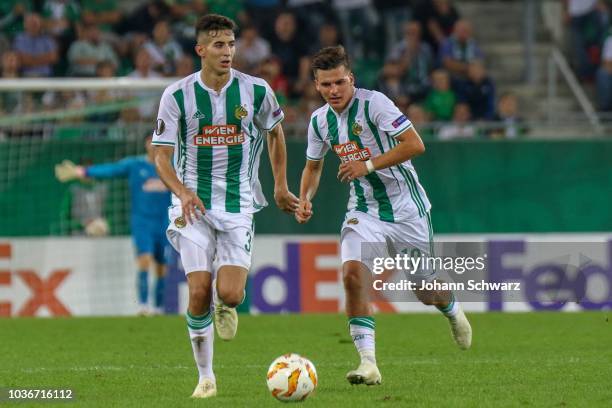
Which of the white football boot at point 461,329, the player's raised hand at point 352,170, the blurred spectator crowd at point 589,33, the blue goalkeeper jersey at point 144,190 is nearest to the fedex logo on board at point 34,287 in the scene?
the blue goalkeeper jersey at point 144,190

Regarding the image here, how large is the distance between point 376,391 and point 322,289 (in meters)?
7.58

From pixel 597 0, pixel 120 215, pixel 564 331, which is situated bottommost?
pixel 564 331

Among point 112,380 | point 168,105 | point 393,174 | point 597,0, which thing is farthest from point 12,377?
point 597,0

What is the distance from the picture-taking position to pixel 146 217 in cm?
1608

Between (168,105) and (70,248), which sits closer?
(168,105)

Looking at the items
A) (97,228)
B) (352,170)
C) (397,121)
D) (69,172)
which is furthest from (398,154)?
(97,228)

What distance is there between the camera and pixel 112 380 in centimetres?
936

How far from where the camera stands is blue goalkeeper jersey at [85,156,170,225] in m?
16.1

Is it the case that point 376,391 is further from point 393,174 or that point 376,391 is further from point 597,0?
point 597,0

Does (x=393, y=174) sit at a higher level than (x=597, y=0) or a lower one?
lower

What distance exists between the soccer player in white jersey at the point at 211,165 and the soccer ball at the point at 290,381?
61 centimetres

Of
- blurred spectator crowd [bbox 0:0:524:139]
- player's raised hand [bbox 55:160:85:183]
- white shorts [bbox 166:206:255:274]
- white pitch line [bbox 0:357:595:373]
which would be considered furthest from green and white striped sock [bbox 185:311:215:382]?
blurred spectator crowd [bbox 0:0:524:139]

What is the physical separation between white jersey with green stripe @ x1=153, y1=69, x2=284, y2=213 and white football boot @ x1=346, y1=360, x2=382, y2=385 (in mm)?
1250

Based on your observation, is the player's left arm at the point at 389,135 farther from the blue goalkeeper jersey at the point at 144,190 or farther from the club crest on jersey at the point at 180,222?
the blue goalkeeper jersey at the point at 144,190
